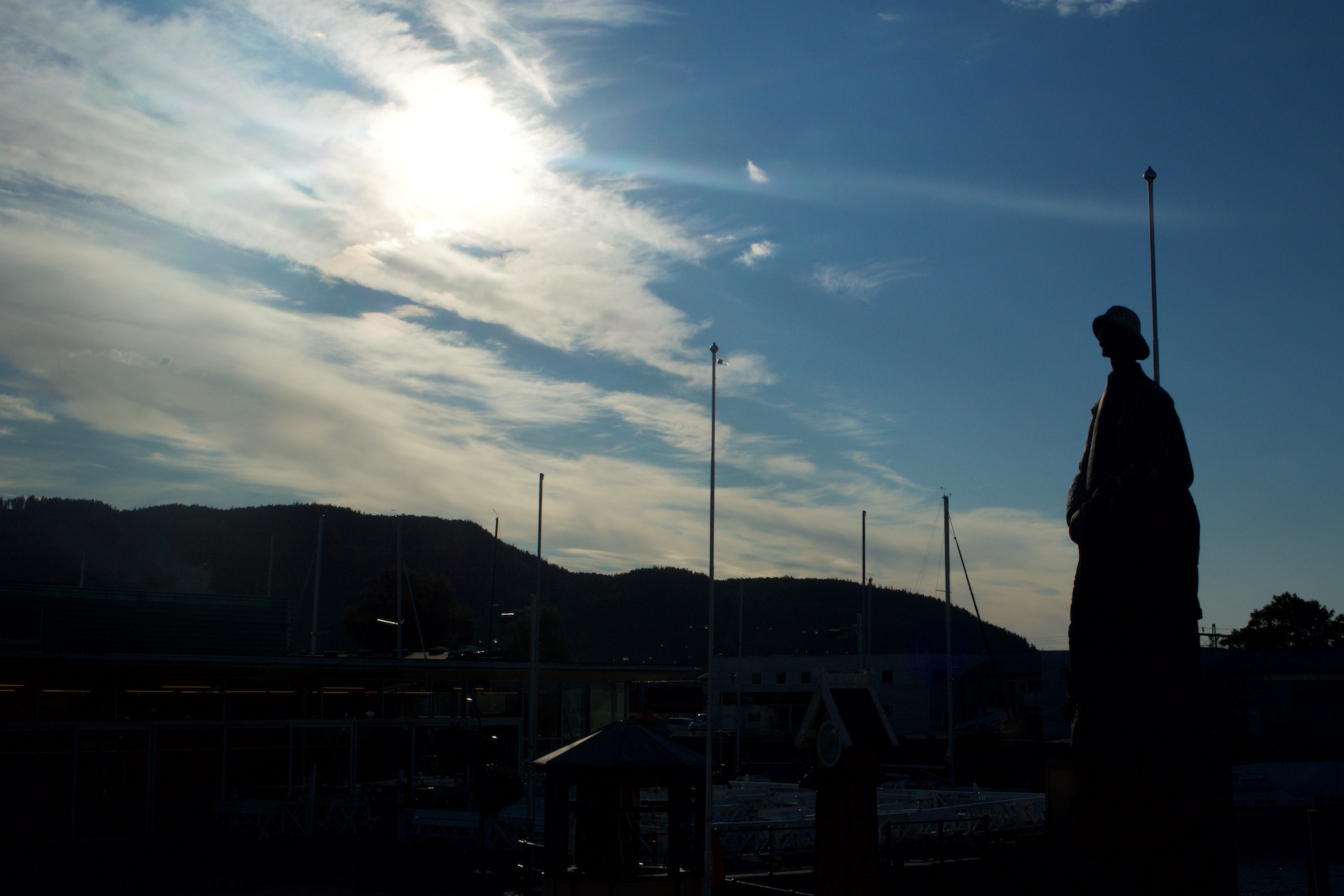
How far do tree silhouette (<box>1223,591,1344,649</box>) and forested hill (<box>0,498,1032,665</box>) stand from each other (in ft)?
239

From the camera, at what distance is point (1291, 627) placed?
8181 centimetres

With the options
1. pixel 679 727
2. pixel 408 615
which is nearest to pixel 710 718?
pixel 679 727

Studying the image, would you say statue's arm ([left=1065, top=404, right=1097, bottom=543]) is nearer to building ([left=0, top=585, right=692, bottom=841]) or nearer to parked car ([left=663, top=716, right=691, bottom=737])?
building ([left=0, top=585, right=692, bottom=841])

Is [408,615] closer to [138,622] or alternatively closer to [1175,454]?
[138,622]

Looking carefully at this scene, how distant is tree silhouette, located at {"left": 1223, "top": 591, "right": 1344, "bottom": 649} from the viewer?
3169 inches

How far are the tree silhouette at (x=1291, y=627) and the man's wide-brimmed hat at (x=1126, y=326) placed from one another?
80.4m

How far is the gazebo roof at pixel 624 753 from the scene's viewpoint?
13.5 m

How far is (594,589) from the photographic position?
601 ft

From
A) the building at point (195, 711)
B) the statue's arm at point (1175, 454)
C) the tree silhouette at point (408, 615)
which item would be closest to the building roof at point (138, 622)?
the building at point (195, 711)

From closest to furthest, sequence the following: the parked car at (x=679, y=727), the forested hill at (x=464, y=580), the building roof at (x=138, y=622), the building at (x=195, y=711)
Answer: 1. the building at (x=195, y=711)
2. the building roof at (x=138, y=622)
3. the parked car at (x=679, y=727)
4. the forested hill at (x=464, y=580)

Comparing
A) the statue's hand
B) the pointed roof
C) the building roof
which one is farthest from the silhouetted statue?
the building roof

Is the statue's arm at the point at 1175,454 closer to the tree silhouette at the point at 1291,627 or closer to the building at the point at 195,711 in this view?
the building at the point at 195,711

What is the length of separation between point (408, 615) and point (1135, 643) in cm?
7525

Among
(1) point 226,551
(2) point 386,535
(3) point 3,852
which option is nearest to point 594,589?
(2) point 386,535
